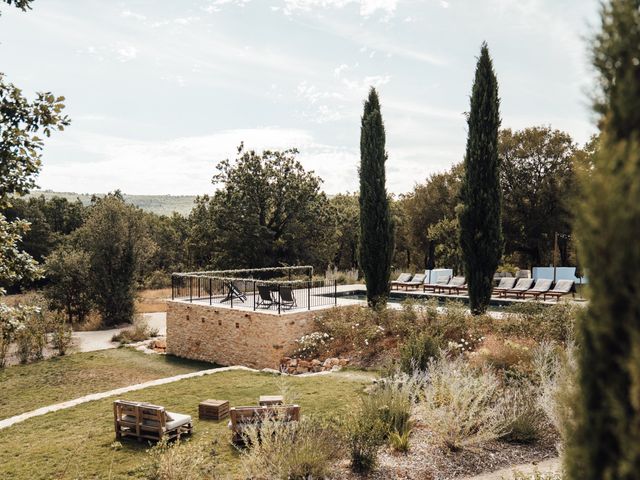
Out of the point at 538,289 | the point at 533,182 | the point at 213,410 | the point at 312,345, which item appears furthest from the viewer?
the point at 533,182

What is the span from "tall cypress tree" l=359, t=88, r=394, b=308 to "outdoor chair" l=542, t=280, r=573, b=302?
19.8 ft

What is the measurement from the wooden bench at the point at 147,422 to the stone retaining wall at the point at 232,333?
5.76 meters

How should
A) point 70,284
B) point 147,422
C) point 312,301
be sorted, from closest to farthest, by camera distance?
1. point 147,422
2. point 312,301
3. point 70,284

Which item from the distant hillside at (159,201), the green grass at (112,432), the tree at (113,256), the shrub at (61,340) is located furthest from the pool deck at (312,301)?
the distant hillside at (159,201)

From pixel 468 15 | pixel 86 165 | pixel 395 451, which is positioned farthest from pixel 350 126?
pixel 86 165

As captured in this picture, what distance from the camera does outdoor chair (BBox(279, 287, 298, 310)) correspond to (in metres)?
14.4

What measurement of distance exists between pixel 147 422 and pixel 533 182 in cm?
2593

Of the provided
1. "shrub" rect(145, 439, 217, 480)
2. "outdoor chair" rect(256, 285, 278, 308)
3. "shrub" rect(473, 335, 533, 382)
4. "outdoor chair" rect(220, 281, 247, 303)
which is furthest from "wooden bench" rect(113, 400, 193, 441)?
"outdoor chair" rect(220, 281, 247, 303)

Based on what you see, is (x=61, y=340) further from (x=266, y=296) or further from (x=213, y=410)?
(x=213, y=410)

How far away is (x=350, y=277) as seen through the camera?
81.4 ft

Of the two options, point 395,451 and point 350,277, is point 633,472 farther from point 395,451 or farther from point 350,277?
point 350,277

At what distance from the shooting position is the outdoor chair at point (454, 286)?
65.2ft

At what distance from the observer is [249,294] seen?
58.5ft

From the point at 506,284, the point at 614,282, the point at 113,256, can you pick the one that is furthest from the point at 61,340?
the point at 614,282
